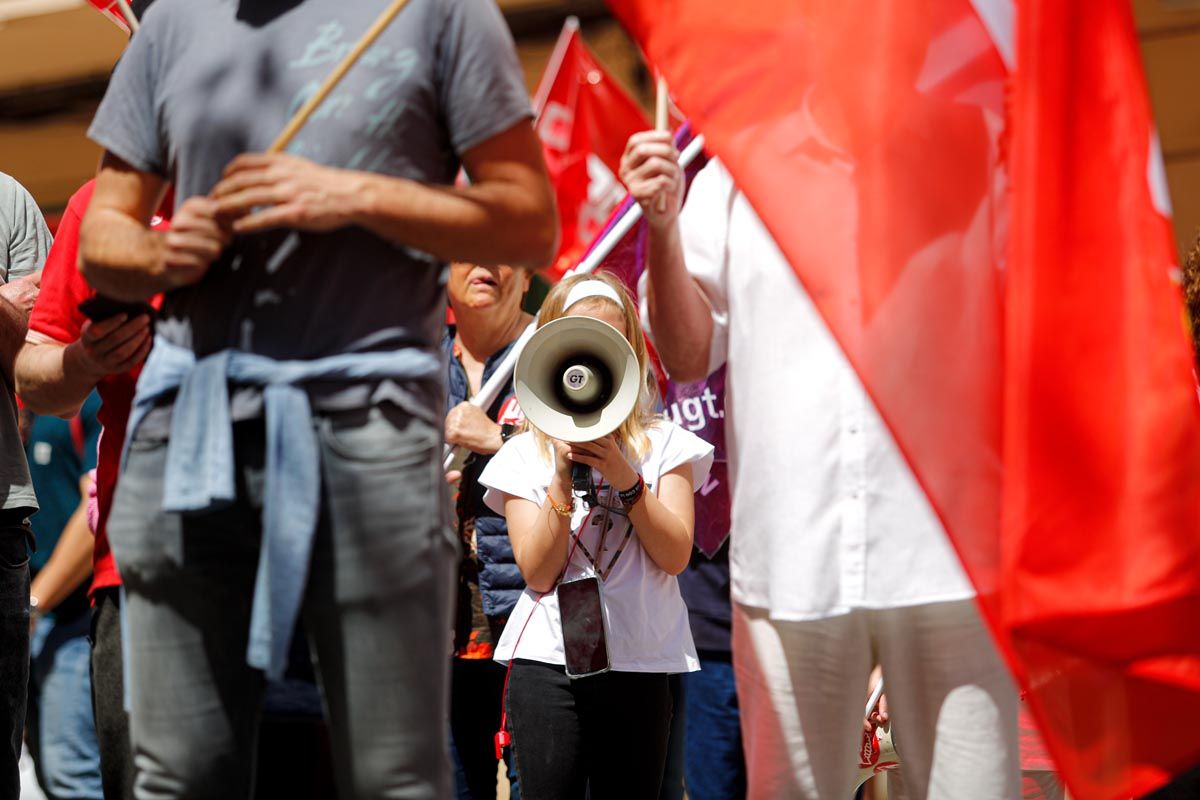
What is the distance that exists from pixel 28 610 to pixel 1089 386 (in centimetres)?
223

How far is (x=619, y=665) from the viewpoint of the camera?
144 inches

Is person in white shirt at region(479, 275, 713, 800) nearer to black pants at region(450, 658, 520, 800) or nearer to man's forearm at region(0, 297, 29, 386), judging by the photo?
black pants at region(450, 658, 520, 800)

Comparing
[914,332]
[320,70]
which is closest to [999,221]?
[914,332]

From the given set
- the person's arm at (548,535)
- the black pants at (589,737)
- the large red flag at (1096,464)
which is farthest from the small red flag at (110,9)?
the large red flag at (1096,464)

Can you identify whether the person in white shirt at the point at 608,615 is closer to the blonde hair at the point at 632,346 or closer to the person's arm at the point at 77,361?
the blonde hair at the point at 632,346

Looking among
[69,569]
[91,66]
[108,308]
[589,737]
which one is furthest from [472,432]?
[91,66]

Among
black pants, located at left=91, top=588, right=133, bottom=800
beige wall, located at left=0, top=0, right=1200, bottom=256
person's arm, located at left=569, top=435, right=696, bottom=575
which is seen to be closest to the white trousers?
person's arm, located at left=569, top=435, right=696, bottom=575

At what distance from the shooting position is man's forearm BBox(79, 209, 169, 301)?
7.70 ft

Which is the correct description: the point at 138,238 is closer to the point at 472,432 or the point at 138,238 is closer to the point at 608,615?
the point at 608,615

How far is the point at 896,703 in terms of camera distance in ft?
9.24

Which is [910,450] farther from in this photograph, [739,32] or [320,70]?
[320,70]

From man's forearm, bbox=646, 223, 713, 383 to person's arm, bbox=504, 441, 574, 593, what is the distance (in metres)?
0.71

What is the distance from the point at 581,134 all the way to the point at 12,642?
14.0 feet

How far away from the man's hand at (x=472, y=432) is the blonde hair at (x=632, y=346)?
396 mm
